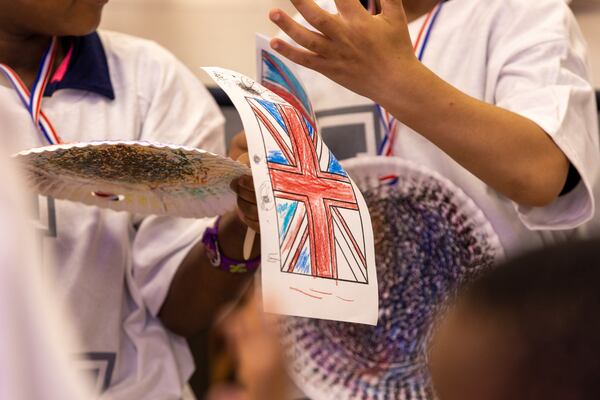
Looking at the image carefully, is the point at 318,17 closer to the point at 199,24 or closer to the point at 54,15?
the point at 54,15

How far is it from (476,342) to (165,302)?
0.81m

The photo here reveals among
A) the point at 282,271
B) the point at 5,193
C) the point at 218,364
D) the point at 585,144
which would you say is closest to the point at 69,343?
the point at 5,193

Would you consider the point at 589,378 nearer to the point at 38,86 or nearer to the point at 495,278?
the point at 495,278

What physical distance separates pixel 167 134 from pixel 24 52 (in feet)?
0.76

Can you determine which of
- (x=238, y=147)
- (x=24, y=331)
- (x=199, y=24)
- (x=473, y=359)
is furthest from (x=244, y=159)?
(x=199, y=24)

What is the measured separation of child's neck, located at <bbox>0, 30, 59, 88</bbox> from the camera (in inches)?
52.8

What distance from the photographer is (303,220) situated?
940mm

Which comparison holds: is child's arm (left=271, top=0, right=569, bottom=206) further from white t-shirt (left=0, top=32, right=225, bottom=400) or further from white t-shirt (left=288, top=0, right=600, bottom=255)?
white t-shirt (left=0, top=32, right=225, bottom=400)

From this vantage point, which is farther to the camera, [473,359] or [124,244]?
[124,244]

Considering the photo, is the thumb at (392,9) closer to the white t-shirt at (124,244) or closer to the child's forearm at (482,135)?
the child's forearm at (482,135)

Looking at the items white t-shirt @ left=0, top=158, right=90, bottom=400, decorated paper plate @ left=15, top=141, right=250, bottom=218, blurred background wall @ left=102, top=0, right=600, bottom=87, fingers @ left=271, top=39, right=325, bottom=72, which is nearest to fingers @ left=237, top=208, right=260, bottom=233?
decorated paper plate @ left=15, top=141, right=250, bottom=218

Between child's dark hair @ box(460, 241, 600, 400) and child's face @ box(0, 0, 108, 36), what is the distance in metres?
0.86

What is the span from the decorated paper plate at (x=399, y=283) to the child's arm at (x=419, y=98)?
0.08 metres

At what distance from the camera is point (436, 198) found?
1.14 m
